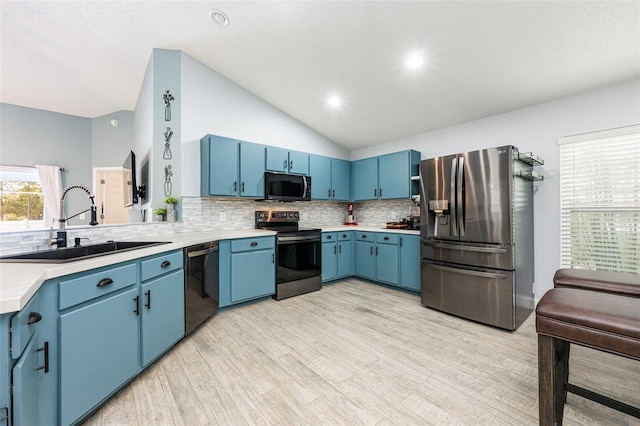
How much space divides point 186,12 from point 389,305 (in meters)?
3.90

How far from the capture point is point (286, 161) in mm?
3850

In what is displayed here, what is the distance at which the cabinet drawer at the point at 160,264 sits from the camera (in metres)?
1.83

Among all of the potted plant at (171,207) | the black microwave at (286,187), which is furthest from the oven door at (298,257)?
the potted plant at (171,207)

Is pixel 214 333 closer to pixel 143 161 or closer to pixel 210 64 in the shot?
pixel 143 161

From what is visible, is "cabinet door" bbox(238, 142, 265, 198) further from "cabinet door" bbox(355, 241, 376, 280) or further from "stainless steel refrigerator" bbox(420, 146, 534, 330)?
"stainless steel refrigerator" bbox(420, 146, 534, 330)

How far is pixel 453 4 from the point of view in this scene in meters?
2.02

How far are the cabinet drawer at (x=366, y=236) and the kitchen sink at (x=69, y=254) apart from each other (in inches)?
114

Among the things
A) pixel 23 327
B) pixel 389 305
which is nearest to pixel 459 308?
pixel 389 305

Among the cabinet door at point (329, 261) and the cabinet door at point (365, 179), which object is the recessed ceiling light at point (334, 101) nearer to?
the cabinet door at point (365, 179)

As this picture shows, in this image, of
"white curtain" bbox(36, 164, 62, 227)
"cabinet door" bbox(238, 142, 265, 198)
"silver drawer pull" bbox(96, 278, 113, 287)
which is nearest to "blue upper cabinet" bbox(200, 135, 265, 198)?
"cabinet door" bbox(238, 142, 265, 198)

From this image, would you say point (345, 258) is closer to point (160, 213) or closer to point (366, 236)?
point (366, 236)

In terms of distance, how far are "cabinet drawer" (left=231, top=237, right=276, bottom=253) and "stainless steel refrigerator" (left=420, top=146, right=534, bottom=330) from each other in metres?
1.90

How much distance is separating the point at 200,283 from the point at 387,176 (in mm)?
3071

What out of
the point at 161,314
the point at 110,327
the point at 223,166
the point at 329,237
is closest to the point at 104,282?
the point at 110,327
